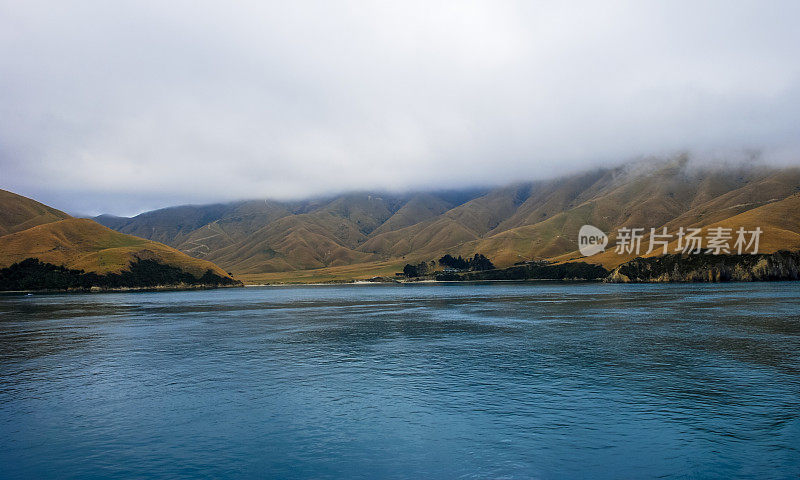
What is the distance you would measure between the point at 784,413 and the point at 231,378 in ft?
125

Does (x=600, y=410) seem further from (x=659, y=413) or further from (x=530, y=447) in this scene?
(x=530, y=447)

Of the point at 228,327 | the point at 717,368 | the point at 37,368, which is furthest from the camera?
the point at 228,327

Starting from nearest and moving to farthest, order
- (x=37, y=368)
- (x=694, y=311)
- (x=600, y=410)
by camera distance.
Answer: (x=600, y=410) < (x=37, y=368) < (x=694, y=311)

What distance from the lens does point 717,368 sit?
3900 centimetres

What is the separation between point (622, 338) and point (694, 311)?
39454 millimetres

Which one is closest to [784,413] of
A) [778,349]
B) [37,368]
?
[778,349]

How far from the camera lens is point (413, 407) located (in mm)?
30781

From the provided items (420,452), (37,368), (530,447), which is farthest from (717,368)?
(37,368)

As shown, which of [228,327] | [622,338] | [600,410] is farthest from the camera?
[228,327]

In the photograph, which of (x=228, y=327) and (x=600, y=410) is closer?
(x=600, y=410)

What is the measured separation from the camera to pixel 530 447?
23453mm

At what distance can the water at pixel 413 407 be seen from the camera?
22062mm

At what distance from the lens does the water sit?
22062 mm

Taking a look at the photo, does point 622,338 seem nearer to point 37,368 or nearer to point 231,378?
point 231,378
